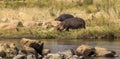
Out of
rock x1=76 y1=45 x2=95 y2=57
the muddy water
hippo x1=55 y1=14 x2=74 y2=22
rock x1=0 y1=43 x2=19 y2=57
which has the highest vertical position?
rock x1=0 y1=43 x2=19 y2=57

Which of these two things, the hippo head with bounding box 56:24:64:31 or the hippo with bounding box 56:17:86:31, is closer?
the hippo head with bounding box 56:24:64:31

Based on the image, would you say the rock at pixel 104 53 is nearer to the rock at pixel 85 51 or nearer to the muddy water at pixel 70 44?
the rock at pixel 85 51

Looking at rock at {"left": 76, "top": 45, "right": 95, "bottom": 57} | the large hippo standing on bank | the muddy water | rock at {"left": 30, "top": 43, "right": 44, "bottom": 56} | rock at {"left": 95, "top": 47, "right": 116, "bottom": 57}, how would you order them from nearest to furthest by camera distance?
rock at {"left": 30, "top": 43, "right": 44, "bottom": 56} < rock at {"left": 76, "top": 45, "right": 95, "bottom": 57} < rock at {"left": 95, "top": 47, "right": 116, "bottom": 57} < the muddy water < the large hippo standing on bank

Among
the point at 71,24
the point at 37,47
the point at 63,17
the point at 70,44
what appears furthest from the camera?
the point at 63,17

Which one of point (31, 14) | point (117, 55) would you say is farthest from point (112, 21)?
point (117, 55)

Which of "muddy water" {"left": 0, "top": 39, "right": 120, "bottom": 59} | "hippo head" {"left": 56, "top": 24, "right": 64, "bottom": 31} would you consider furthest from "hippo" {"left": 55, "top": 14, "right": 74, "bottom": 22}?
"muddy water" {"left": 0, "top": 39, "right": 120, "bottom": 59}

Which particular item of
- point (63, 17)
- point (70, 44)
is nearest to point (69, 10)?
point (63, 17)

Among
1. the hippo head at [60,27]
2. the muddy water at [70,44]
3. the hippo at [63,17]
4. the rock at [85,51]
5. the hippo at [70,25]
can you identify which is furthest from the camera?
the hippo at [63,17]

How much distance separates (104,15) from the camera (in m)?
70.3

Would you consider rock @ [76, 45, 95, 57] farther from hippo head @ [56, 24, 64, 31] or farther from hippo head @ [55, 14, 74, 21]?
hippo head @ [55, 14, 74, 21]

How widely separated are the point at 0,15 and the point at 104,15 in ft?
48.4

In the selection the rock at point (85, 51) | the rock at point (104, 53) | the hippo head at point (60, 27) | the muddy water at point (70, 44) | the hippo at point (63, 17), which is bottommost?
the hippo at point (63, 17)

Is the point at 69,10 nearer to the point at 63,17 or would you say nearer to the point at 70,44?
the point at 63,17

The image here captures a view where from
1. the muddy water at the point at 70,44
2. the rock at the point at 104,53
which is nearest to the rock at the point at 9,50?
the muddy water at the point at 70,44
